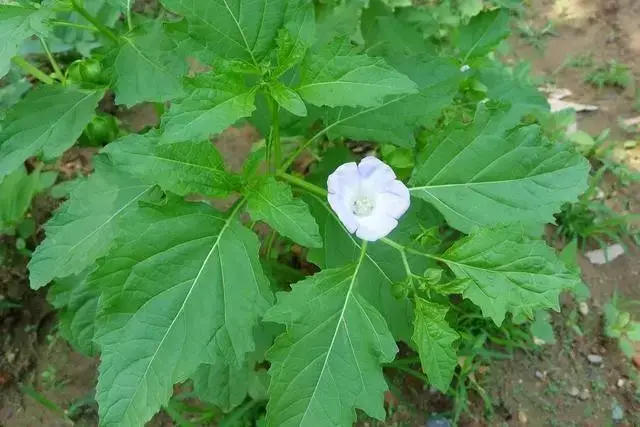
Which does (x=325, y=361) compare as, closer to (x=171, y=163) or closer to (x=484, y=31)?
(x=171, y=163)

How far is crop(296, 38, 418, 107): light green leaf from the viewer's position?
181 cm

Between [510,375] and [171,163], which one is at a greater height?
[171,163]

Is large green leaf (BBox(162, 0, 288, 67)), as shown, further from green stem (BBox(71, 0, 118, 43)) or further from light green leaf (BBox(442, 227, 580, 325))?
light green leaf (BBox(442, 227, 580, 325))

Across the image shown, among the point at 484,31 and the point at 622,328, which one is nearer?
the point at 484,31

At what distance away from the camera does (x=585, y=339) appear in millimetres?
3264

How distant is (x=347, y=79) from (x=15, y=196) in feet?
6.44

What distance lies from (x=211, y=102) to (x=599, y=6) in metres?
3.38

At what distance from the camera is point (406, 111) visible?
2320 millimetres

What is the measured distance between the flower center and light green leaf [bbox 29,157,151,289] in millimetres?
785

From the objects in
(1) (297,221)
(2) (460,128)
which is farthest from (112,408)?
(2) (460,128)

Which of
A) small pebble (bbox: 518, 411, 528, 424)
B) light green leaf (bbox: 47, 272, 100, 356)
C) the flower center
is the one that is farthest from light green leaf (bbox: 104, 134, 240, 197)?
small pebble (bbox: 518, 411, 528, 424)

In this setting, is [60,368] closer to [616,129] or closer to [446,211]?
[446,211]

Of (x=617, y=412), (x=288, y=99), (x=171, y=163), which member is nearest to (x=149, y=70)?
(x=171, y=163)

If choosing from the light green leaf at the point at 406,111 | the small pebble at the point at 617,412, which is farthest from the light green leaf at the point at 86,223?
the small pebble at the point at 617,412
